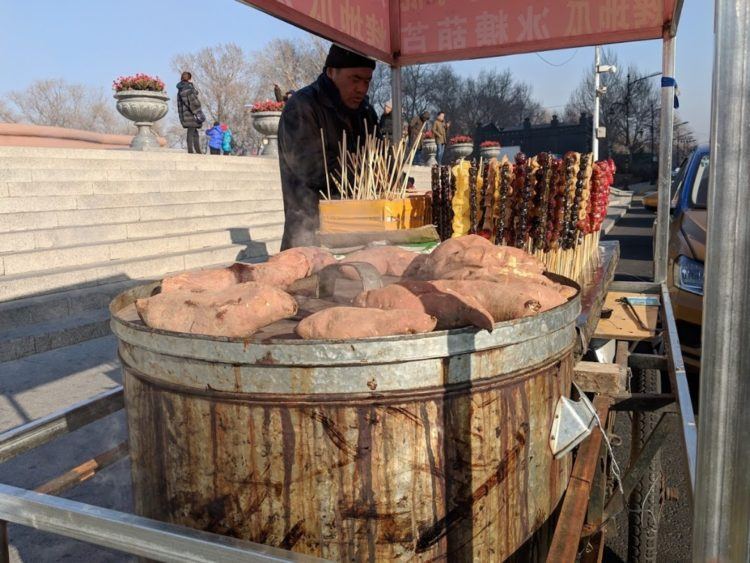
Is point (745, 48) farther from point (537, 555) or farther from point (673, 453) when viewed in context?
point (673, 453)

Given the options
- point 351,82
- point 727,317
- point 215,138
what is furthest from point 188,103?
point 727,317

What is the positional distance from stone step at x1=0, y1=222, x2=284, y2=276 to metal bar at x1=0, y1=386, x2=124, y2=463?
551cm

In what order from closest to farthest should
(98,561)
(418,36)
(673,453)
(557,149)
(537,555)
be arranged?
(537,555), (98,561), (673,453), (418,36), (557,149)

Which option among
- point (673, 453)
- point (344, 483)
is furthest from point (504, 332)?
point (673, 453)

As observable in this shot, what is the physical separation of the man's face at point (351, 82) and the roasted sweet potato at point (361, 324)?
3.27m

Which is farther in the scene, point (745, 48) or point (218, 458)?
point (218, 458)

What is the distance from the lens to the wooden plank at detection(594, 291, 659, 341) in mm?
3650

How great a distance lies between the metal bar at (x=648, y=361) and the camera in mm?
3029

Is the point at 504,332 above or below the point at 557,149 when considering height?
below

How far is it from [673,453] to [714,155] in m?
4.24

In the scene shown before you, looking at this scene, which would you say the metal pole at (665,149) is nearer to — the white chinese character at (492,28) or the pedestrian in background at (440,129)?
the white chinese character at (492,28)

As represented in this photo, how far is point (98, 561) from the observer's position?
2.77 m

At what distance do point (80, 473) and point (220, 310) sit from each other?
85 centimetres

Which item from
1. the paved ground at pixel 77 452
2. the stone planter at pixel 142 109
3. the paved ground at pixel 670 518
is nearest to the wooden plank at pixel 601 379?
the paved ground at pixel 670 518
